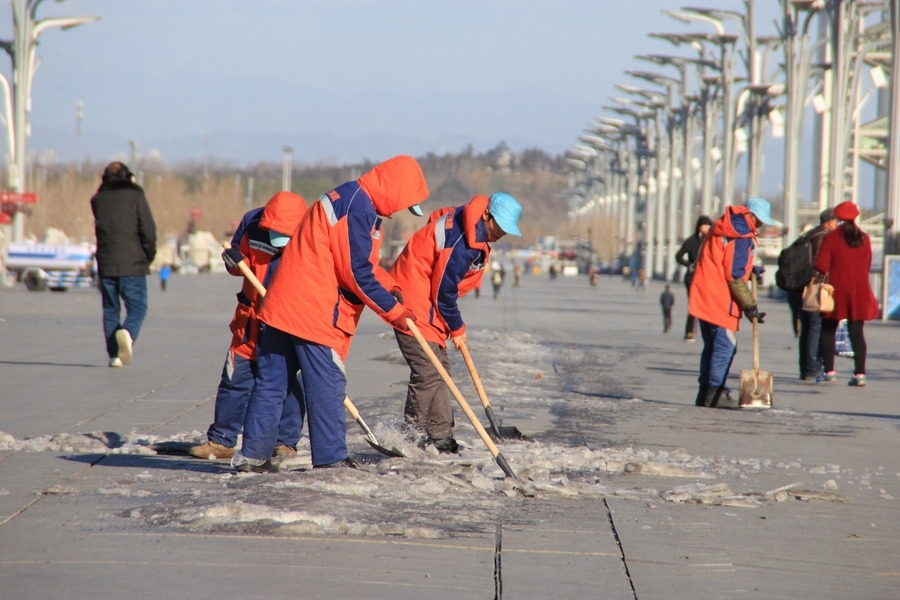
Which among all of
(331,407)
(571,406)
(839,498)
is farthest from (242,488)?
(571,406)

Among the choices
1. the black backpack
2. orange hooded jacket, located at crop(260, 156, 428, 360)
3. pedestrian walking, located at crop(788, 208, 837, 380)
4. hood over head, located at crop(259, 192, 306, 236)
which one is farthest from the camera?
the black backpack

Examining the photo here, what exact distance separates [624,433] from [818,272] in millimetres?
4479

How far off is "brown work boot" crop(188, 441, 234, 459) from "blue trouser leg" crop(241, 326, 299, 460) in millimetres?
690

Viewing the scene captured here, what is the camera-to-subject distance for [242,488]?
5.43 metres

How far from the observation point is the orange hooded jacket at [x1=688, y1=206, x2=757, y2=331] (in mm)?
9633

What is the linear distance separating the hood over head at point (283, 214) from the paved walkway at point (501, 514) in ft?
4.27

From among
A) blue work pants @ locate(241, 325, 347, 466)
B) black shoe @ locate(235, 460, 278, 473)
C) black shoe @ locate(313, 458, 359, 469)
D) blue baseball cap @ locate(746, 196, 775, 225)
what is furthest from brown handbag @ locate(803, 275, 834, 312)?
black shoe @ locate(235, 460, 278, 473)

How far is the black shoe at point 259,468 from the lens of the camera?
580 centimetres

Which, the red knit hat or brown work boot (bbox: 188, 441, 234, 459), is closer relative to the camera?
brown work boot (bbox: 188, 441, 234, 459)

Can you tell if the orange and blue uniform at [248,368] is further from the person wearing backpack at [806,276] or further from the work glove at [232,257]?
the person wearing backpack at [806,276]

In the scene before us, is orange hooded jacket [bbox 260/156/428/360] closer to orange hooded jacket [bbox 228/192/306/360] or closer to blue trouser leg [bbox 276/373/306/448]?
orange hooded jacket [bbox 228/192/306/360]

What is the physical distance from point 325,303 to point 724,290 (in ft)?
16.1

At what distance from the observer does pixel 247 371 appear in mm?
6543

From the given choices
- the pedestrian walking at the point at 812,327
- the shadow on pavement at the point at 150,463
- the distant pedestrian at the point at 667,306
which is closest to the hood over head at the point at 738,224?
the pedestrian walking at the point at 812,327
